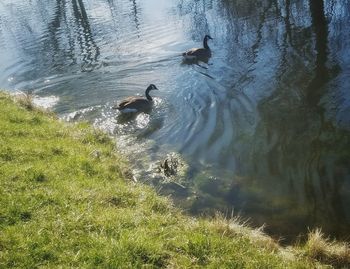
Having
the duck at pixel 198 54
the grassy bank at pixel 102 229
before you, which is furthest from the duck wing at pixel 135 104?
the grassy bank at pixel 102 229

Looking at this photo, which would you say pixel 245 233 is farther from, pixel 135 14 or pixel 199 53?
pixel 135 14

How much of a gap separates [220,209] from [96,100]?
9695 mm

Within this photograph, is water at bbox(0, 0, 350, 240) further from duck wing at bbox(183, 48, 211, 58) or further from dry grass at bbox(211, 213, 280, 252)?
dry grass at bbox(211, 213, 280, 252)

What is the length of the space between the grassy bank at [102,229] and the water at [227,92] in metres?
1.52

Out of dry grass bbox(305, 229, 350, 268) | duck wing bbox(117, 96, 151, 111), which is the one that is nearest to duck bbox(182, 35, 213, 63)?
duck wing bbox(117, 96, 151, 111)

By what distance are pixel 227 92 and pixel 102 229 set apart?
1063 centimetres

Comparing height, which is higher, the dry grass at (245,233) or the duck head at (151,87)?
the duck head at (151,87)

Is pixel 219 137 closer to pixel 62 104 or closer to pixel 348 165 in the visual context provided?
pixel 348 165

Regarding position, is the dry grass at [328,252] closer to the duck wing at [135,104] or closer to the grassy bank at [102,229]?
the grassy bank at [102,229]

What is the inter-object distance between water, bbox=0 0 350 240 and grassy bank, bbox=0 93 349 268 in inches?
60.0

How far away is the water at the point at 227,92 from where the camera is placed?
10.8m

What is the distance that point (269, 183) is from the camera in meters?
11.2

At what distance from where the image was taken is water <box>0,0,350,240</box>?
10844 millimetres

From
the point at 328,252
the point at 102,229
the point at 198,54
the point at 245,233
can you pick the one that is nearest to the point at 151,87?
the point at 198,54
